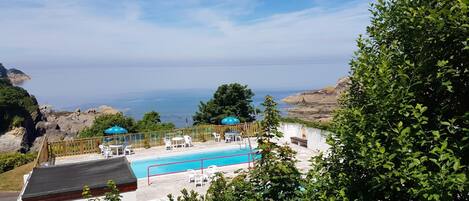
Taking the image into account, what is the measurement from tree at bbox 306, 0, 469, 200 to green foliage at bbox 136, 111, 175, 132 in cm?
2583

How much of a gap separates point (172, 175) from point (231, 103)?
18443mm

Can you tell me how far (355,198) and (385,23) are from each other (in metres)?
1.88

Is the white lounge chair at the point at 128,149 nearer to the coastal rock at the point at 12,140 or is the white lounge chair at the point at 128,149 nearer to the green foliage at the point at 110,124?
the green foliage at the point at 110,124

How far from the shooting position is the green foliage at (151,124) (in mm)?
29266

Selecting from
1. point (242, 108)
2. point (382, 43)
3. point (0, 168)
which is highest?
point (382, 43)

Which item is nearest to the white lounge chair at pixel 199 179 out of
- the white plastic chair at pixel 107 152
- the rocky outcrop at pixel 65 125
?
the white plastic chair at pixel 107 152

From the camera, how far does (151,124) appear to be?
31.4 m

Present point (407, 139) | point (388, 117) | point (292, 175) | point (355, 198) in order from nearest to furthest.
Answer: point (407, 139) → point (388, 117) → point (355, 198) → point (292, 175)

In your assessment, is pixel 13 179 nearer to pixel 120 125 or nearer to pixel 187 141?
pixel 120 125

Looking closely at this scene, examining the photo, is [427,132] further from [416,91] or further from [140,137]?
[140,137]

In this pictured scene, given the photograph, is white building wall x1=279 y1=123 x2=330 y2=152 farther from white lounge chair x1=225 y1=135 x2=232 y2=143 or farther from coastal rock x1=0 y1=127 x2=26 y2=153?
coastal rock x1=0 y1=127 x2=26 y2=153

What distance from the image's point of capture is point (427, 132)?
315 centimetres

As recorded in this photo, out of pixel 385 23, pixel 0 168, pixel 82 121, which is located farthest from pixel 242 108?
pixel 385 23

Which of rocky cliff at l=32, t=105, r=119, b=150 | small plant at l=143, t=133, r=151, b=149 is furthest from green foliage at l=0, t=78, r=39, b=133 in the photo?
small plant at l=143, t=133, r=151, b=149
